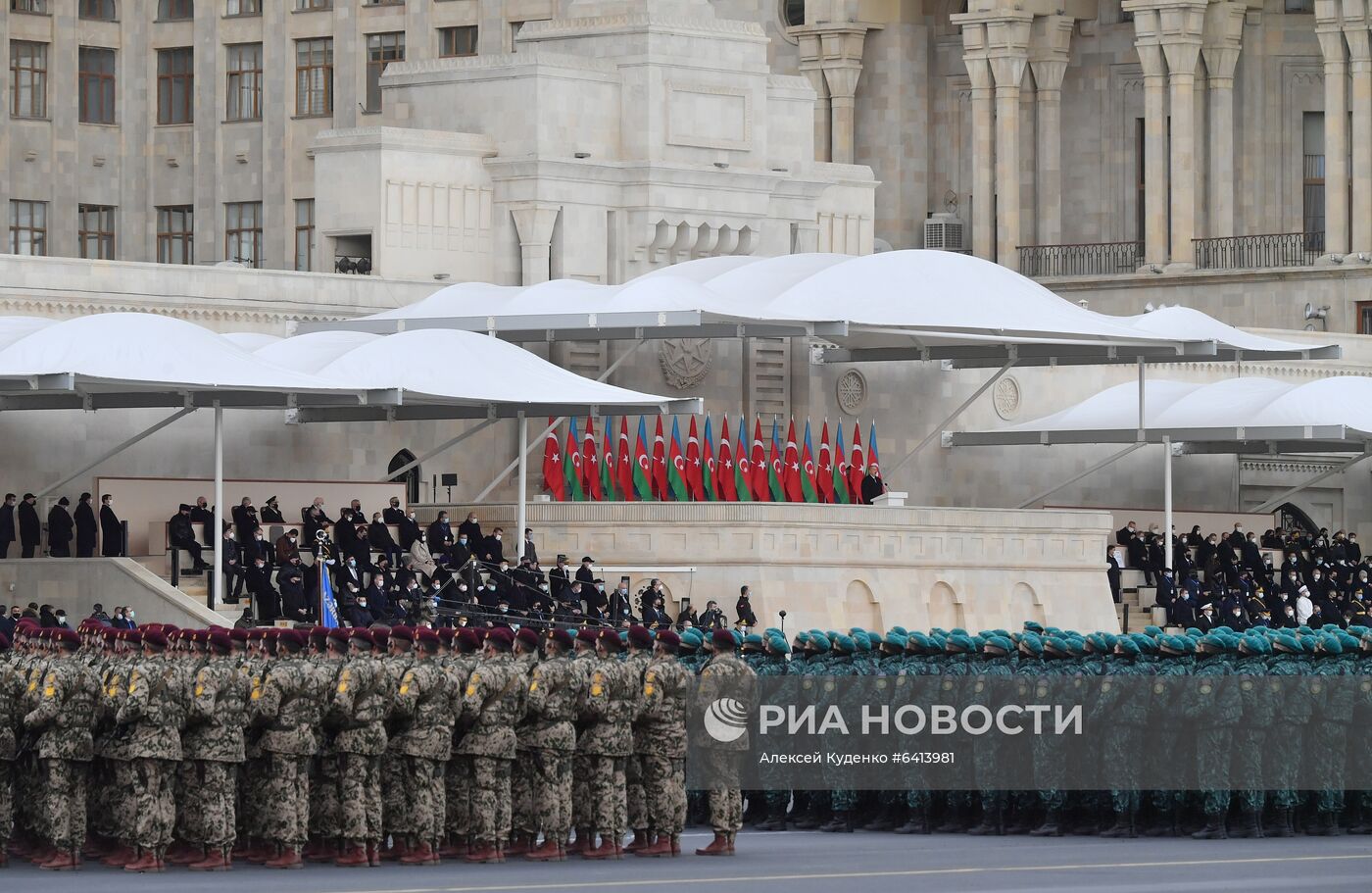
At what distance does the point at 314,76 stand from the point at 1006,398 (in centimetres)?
2578

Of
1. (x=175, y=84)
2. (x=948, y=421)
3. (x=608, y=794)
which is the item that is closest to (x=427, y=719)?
(x=608, y=794)

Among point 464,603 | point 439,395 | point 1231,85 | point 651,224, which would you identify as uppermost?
point 1231,85

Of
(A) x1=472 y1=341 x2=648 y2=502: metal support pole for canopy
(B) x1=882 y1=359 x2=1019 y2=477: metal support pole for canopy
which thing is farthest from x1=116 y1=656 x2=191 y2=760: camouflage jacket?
(B) x1=882 y1=359 x2=1019 y2=477: metal support pole for canopy

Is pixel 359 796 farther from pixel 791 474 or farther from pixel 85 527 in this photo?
pixel 791 474

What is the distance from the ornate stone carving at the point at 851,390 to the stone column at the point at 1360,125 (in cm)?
1740

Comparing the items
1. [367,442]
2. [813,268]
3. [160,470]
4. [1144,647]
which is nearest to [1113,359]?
[813,268]

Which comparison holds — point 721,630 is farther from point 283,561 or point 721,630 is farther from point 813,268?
point 813,268

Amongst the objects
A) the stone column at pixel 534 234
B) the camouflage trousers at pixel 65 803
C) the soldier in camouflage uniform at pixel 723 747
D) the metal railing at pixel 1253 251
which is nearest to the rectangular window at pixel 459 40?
the metal railing at pixel 1253 251

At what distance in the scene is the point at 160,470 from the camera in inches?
2023

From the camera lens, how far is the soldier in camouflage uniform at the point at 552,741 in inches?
1002

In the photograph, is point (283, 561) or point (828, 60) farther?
point (828, 60)

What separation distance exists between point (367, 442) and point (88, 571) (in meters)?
11.4

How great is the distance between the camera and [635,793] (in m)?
26.2

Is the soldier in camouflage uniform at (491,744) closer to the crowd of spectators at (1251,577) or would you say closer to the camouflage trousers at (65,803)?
the camouflage trousers at (65,803)
